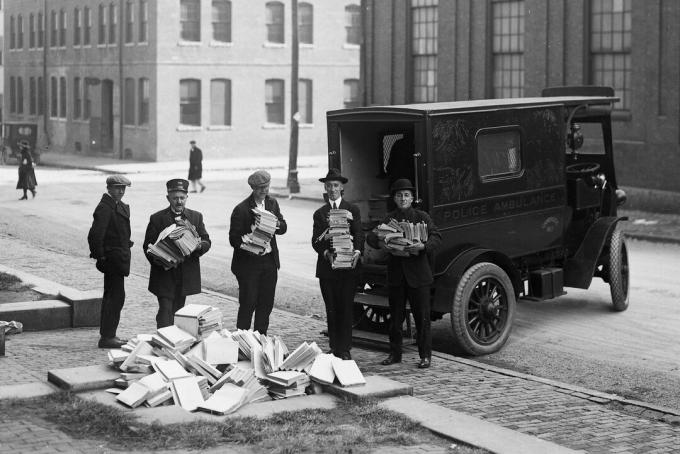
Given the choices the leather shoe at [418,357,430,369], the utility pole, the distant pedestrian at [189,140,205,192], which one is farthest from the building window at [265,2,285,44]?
the leather shoe at [418,357,430,369]

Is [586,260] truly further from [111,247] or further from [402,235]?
[111,247]

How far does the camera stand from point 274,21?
5384 cm

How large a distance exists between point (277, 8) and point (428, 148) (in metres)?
43.1

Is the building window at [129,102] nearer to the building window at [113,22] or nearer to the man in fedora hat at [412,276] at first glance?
the building window at [113,22]

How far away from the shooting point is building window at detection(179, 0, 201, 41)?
168 ft

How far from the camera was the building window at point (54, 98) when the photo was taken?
63.1m

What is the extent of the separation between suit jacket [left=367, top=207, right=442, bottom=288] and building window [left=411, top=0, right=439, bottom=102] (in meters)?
23.4

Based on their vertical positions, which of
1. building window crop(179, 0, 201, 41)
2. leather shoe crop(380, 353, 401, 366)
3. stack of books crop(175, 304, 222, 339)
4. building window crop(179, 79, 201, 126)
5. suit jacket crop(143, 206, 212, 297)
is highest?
building window crop(179, 0, 201, 41)

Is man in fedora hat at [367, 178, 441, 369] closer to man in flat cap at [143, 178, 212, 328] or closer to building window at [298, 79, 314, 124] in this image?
man in flat cap at [143, 178, 212, 328]

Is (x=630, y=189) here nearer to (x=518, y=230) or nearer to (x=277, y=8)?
(x=518, y=230)

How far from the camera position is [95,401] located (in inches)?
361

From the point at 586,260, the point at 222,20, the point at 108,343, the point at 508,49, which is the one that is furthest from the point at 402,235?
the point at 222,20

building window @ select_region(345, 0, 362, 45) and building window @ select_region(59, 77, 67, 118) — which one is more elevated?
building window @ select_region(345, 0, 362, 45)

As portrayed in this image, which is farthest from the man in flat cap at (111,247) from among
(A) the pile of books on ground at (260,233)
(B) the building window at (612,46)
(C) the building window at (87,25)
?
(C) the building window at (87,25)
